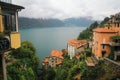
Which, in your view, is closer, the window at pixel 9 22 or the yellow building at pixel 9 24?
the yellow building at pixel 9 24

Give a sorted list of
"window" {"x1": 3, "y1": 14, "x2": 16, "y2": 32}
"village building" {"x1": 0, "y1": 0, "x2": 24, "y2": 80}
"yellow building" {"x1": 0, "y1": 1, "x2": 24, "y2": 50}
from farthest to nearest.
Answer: "window" {"x1": 3, "y1": 14, "x2": 16, "y2": 32}
"yellow building" {"x1": 0, "y1": 1, "x2": 24, "y2": 50}
"village building" {"x1": 0, "y1": 0, "x2": 24, "y2": 80}

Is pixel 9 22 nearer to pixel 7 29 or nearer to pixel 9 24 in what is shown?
pixel 9 24

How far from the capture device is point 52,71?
41906mm

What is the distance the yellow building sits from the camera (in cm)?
831

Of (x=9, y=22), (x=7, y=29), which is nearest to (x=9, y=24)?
(x=9, y=22)

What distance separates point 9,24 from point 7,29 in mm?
326

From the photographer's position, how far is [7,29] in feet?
30.9

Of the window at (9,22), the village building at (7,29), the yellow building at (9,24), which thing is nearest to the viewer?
the village building at (7,29)

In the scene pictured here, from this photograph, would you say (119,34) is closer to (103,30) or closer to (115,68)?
(103,30)

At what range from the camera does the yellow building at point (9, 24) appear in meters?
8.31

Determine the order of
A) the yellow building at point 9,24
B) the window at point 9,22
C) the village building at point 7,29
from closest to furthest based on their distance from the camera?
the village building at point 7,29 < the yellow building at point 9,24 < the window at point 9,22

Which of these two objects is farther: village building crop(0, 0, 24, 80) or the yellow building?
the yellow building

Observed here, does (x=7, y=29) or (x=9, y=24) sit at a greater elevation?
(x=9, y=24)

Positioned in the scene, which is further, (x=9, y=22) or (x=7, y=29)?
(x=9, y=22)
